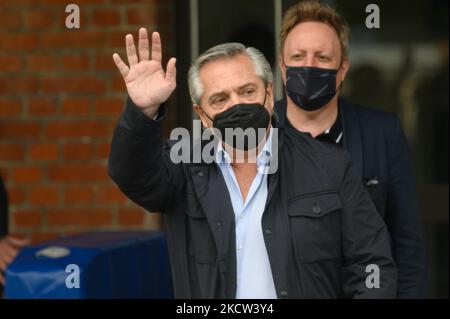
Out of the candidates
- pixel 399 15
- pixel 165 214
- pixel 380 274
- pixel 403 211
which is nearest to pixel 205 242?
pixel 165 214

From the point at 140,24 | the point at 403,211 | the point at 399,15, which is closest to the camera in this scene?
the point at 403,211

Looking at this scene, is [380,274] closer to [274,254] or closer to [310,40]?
[274,254]

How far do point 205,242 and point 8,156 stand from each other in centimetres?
235

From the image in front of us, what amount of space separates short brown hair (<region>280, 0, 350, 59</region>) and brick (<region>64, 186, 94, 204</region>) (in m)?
1.73

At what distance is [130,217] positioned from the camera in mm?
4504

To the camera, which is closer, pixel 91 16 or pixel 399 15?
pixel 91 16

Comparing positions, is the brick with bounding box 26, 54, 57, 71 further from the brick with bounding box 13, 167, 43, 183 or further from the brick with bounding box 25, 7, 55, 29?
the brick with bounding box 13, 167, 43, 183

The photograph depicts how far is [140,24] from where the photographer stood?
4438mm

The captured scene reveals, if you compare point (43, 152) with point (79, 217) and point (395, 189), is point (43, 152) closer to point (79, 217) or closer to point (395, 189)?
point (79, 217)

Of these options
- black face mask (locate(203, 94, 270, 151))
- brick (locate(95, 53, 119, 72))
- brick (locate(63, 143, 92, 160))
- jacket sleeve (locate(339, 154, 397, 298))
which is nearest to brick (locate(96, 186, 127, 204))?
brick (locate(63, 143, 92, 160))

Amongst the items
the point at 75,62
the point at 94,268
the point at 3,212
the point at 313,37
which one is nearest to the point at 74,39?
the point at 75,62

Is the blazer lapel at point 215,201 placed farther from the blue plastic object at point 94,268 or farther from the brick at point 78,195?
the brick at point 78,195

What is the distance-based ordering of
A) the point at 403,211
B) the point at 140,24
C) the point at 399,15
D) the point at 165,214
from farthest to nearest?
the point at 399,15 → the point at 140,24 → the point at 403,211 → the point at 165,214

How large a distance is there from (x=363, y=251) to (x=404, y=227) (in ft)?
2.04
